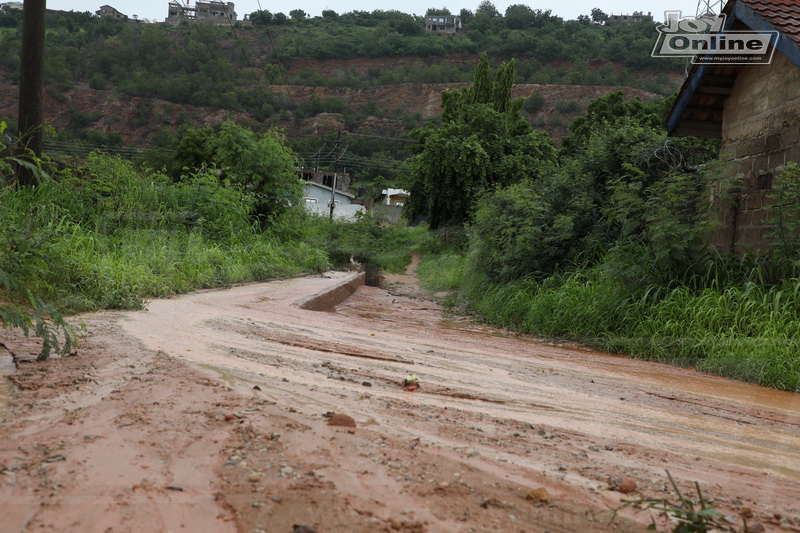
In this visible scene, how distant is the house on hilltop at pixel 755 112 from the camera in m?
8.23

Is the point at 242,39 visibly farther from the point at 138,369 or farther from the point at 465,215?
the point at 138,369

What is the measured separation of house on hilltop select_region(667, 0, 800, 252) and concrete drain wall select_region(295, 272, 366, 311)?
221 inches

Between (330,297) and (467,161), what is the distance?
17.9m

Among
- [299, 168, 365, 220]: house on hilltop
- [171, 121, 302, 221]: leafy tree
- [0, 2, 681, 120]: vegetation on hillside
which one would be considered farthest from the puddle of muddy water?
[0, 2, 681, 120]: vegetation on hillside

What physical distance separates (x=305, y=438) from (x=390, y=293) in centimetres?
1491

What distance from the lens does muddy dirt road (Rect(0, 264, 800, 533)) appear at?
80.7 inches

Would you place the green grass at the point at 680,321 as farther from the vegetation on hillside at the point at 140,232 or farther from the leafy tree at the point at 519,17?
the leafy tree at the point at 519,17

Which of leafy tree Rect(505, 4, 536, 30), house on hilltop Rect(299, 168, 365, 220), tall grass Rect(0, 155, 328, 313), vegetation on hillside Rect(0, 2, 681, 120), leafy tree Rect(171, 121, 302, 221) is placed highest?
leafy tree Rect(505, 4, 536, 30)

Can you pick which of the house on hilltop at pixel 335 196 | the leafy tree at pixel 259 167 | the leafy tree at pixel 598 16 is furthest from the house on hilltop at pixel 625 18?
the leafy tree at pixel 259 167

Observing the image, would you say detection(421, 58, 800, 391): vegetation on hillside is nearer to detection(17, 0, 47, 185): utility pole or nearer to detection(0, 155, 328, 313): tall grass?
detection(0, 155, 328, 313): tall grass

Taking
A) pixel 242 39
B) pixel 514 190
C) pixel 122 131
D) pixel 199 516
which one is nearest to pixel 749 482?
pixel 199 516

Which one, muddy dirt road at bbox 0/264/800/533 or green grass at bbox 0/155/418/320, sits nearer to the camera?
muddy dirt road at bbox 0/264/800/533

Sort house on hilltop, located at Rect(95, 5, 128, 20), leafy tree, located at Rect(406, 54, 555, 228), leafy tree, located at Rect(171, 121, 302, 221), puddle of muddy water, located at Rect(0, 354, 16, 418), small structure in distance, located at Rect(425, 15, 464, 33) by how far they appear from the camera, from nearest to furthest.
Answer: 1. puddle of muddy water, located at Rect(0, 354, 16, 418)
2. leafy tree, located at Rect(171, 121, 302, 221)
3. leafy tree, located at Rect(406, 54, 555, 228)
4. house on hilltop, located at Rect(95, 5, 128, 20)
5. small structure in distance, located at Rect(425, 15, 464, 33)

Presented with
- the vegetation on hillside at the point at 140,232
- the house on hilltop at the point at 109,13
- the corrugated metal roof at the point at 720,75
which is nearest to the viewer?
the vegetation on hillside at the point at 140,232
